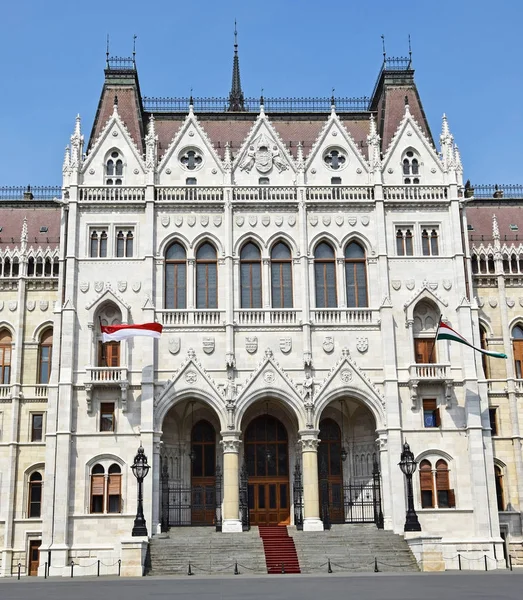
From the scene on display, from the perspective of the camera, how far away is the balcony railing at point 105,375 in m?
44.5

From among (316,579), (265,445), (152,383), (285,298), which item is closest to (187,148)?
(285,298)

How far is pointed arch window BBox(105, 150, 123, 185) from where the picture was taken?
49.0 meters

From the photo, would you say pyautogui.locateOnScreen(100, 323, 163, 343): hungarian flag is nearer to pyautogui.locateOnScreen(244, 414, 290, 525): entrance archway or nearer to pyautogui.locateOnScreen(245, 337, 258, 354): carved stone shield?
pyautogui.locateOnScreen(245, 337, 258, 354): carved stone shield

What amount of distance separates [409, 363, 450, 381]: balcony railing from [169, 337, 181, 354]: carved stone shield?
1197 cm

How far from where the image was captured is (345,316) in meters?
46.8

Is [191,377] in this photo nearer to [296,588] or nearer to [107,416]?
[107,416]

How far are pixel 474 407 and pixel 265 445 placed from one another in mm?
11110

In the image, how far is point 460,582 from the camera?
29062 mm

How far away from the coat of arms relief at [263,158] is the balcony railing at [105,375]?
13187 millimetres

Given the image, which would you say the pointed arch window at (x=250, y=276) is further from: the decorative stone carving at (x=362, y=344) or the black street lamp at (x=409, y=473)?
the black street lamp at (x=409, y=473)

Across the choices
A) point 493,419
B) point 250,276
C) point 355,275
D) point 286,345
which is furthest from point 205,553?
point 493,419

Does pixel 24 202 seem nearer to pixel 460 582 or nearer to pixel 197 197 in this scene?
pixel 197 197

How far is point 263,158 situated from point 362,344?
38.8 ft

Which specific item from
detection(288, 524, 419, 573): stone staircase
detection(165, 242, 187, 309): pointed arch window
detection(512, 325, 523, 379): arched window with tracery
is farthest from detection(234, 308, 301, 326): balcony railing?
detection(512, 325, 523, 379): arched window with tracery
